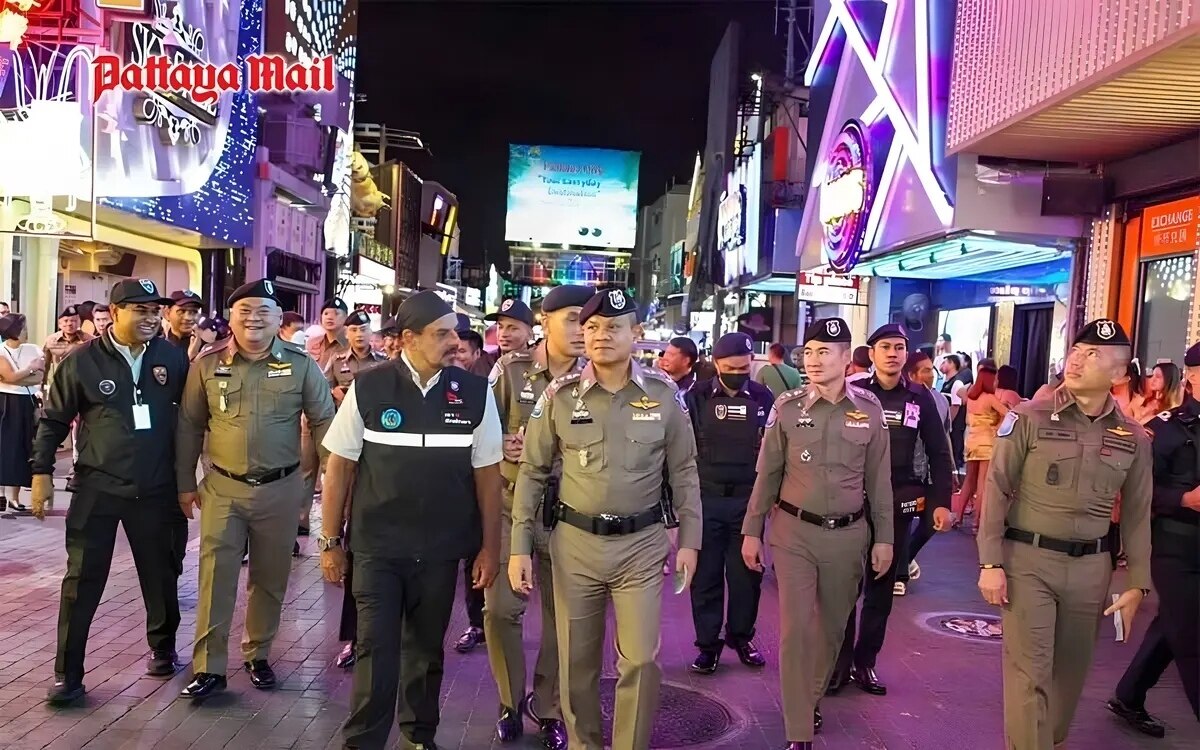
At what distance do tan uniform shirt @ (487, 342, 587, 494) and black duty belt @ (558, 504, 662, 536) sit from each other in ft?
3.59

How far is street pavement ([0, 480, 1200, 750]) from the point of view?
460cm

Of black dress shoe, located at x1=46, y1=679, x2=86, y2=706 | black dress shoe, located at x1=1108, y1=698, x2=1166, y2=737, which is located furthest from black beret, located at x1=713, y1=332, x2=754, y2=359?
black dress shoe, located at x1=46, y1=679, x2=86, y2=706

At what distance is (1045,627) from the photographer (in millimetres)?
4000

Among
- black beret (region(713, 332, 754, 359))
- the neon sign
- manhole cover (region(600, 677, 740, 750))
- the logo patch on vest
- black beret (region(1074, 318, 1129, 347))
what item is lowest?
manhole cover (region(600, 677, 740, 750))

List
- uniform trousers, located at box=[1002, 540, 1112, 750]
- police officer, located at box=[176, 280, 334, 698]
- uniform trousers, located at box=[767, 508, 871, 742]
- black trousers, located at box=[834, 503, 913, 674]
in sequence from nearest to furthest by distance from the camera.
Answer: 1. uniform trousers, located at box=[1002, 540, 1112, 750]
2. uniform trousers, located at box=[767, 508, 871, 742]
3. police officer, located at box=[176, 280, 334, 698]
4. black trousers, located at box=[834, 503, 913, 674]

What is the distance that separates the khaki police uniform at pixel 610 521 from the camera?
154 inches

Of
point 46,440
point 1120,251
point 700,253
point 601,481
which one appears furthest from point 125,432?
point 700,253

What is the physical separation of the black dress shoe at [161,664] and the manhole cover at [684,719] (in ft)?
8.35

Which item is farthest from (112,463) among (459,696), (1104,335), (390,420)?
(1104,335)

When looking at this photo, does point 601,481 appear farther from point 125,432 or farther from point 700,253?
point 700,253

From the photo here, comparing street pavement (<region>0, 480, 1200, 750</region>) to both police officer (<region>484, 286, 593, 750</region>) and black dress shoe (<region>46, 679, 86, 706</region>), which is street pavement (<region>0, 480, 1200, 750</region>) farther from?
police officer (<region>484, 286, 593, 750</region>)

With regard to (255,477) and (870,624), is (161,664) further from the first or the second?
(870,624)

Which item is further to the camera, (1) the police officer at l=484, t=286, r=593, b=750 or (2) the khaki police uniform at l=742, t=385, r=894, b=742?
(1) the police officer at l=484, t=286, r=593, b=750

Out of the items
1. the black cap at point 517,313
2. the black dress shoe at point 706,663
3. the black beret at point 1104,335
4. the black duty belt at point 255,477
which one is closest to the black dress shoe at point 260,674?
the black duty belt at point 255,477
